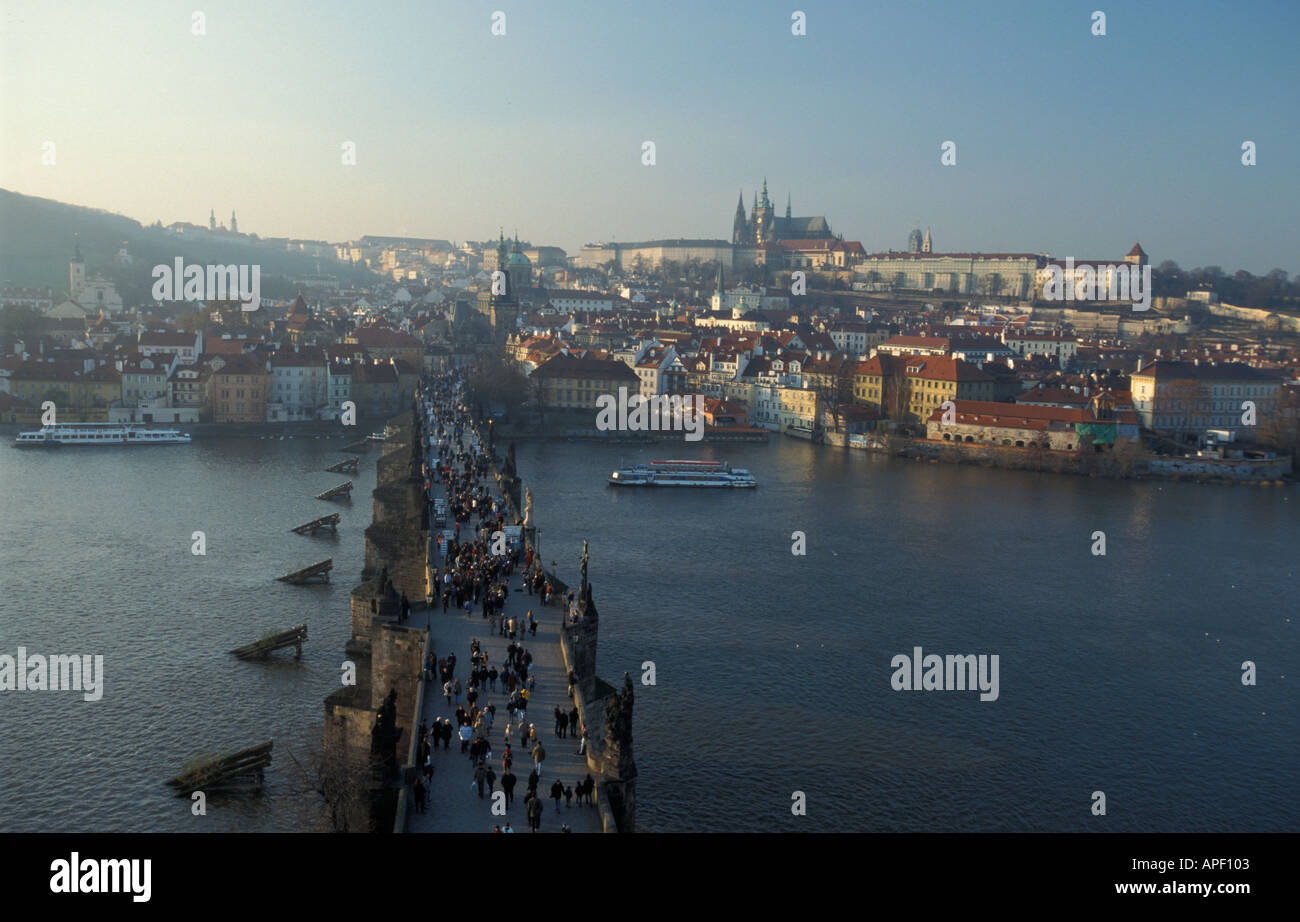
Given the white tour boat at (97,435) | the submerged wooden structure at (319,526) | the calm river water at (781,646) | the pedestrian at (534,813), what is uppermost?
the white tour boat at (97,435)

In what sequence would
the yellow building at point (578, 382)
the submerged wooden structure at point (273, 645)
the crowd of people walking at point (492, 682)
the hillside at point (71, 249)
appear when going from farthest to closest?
the hillside at point (71, 249) < the yellow building at point (578, 382) < the submerged wooden structure at point (273, 645) < the crowd of people walking at point (492, 682)

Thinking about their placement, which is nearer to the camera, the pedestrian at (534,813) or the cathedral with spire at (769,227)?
the pedestrian at (534,813)

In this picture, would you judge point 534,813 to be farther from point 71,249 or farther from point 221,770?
point 71,249

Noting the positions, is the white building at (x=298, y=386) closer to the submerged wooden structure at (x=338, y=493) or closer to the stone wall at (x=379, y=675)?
the submerged wooden structure at (x=338, y=493)

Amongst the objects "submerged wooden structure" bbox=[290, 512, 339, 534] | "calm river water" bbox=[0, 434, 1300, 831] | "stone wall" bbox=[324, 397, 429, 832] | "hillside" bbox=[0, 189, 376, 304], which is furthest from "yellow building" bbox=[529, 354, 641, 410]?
"hillside" bbox=[0, 189, 376, 304]

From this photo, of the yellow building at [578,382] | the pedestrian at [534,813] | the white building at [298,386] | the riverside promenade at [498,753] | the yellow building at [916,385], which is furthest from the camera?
the yellow building at [578,382]

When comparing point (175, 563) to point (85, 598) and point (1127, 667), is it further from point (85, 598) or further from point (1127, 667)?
point (1127, 667)

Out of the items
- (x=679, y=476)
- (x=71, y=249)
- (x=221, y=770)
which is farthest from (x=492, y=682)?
(x=71, y=249)

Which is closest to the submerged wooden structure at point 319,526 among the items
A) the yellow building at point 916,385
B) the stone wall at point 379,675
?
the stone wall at point 379,675
